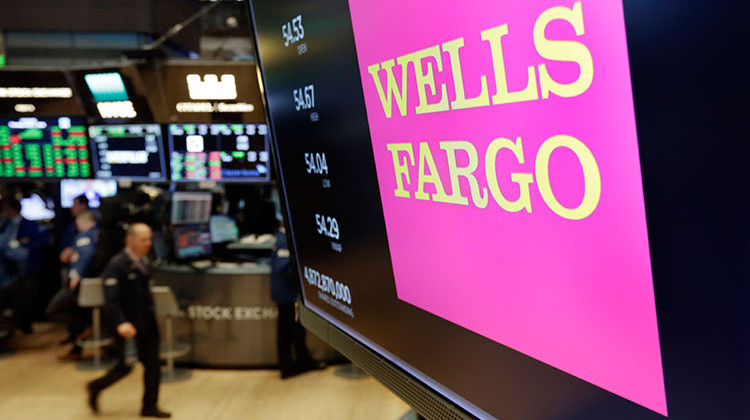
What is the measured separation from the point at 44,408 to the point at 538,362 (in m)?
5.90

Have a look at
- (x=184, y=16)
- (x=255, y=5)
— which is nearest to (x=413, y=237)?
(x=255, y=5)

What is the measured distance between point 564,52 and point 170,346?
6.59 meters

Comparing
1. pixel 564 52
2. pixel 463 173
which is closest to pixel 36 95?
pixel 463 173

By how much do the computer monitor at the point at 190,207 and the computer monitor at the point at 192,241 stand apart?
9 cm

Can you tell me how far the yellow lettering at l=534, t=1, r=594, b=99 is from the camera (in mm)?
809

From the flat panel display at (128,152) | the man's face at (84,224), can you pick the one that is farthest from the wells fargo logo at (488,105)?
the man's face at (84,224)

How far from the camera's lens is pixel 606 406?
34.8 inches

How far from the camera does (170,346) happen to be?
6.79 meters

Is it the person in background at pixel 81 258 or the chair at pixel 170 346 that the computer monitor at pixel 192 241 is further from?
the person in background at pixel 81 258

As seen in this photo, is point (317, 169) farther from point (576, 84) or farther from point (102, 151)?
point (102, 151)

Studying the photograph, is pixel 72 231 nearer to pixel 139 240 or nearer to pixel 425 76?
pixel 139 240

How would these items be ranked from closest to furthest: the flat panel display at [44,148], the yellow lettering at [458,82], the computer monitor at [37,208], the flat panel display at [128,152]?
1. the yellow lettering at [458,82]
2. the flat panel display at [128,152]
3. the flat panel display at [44,148]
4. the computer monitor at [37,208]

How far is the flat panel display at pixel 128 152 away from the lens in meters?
5.64

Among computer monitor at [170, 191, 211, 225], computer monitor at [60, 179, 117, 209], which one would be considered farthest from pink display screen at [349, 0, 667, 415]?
computer monitor at [60, 179, 117, 209]
